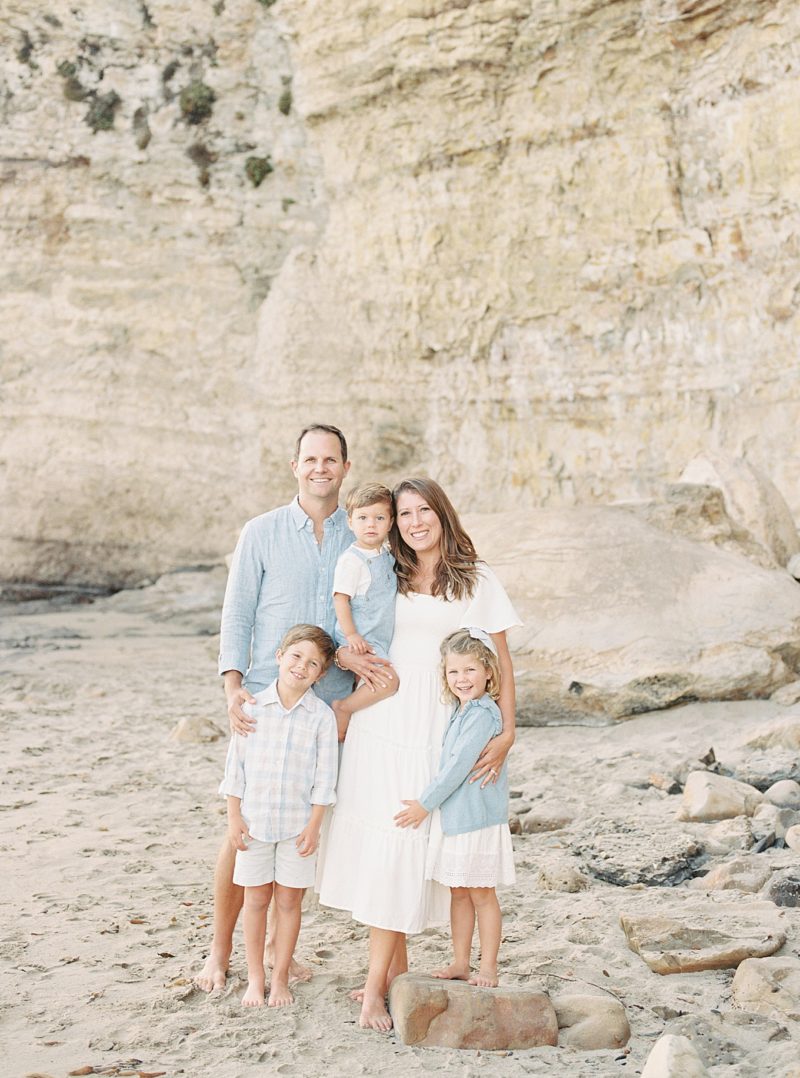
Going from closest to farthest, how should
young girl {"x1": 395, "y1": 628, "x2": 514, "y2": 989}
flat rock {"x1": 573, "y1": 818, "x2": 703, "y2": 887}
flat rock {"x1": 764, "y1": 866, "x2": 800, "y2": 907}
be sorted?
young girl {"x1": 395, "y1": 628, "x2": 514, "y2": 989}, flat rock {"x1": 764, "y1": 866, "x2": 800, "y2": 907}, flat rock {"x1": 573, "y1": 818, "x2": 703, "y2": 887}

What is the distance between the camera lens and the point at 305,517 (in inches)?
141

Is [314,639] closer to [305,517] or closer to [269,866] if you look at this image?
[305,517]

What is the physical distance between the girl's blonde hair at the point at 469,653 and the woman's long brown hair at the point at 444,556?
0.16m

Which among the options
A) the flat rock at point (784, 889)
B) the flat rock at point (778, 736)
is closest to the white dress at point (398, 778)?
the flat rock at point (784, 889)

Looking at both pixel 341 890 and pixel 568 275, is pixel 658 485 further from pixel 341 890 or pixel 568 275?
pixel 341 890

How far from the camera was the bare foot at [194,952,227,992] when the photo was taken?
3.32m

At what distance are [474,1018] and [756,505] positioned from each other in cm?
737

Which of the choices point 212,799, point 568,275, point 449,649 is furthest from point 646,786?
point 568,275

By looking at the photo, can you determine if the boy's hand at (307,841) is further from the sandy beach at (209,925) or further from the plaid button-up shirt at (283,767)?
the sandy beach at (209,925)

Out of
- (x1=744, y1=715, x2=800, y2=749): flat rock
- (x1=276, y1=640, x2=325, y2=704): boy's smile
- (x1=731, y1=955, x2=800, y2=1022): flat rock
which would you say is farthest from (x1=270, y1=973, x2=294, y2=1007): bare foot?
(x1=744, y1=715, x2=800, y2=749): flat rock

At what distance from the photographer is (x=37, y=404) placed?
14.4m

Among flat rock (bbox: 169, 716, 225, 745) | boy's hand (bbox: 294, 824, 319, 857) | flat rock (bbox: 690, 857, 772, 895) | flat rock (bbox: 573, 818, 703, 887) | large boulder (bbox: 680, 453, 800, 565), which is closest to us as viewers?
boy's hand (bbox: 294, 824, 319, 857)

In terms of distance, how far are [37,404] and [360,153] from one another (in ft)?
18.5

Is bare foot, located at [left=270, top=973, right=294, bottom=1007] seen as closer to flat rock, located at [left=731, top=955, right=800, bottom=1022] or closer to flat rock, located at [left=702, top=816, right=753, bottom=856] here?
flat rock, located at [left=731, top=955, right=800, bottom=1022]
